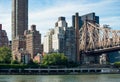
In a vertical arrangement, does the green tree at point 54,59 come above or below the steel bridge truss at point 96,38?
below

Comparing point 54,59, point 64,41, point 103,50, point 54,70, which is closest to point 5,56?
point 54,59

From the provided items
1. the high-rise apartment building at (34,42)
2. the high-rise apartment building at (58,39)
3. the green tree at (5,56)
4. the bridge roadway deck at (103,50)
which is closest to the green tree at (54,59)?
the bridge roadway deck at (103,50)

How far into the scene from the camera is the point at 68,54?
545 ft

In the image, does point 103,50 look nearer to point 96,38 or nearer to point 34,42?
point 96,38

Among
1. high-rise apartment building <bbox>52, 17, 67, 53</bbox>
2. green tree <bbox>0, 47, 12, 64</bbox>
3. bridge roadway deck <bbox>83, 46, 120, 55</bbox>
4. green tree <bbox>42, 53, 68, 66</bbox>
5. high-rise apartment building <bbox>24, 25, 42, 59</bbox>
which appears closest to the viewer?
bridge roadway deck <bbox>83, 46, 120, 55</bbox>

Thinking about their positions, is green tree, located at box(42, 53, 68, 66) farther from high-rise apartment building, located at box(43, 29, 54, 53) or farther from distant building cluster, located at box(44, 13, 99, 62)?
high-rise apartment building, located at box(43, 29, 54, 53)

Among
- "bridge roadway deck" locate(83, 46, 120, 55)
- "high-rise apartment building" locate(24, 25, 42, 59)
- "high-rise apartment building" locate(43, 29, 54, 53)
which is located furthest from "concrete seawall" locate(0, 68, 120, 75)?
"high-rise apartment building" locate(43, 29, 54, 53)

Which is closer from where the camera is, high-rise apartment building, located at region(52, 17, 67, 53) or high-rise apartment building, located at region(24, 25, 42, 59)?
high-rise apartment building, located at region(24, 25, 42, 59)

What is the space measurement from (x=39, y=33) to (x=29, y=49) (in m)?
8.40

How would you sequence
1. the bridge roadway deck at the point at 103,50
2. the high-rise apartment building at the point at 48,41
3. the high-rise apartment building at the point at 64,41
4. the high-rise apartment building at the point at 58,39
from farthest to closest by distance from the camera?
the high-rise apartment building at the point at 48,41
the high-rise apartment building at the point at 58,39
the high-rise apartment building at the point at 64,41
the bridge roadway deck at the point at 103,50

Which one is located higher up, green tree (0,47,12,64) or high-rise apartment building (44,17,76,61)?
high-rise apartment building (44,17,76,61)

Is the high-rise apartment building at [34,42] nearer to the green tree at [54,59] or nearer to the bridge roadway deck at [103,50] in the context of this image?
the bridge roadway deck at [103,50]

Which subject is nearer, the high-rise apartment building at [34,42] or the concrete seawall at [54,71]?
the concrete seawall at [54,71]

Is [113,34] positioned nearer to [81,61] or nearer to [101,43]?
[101,43]
